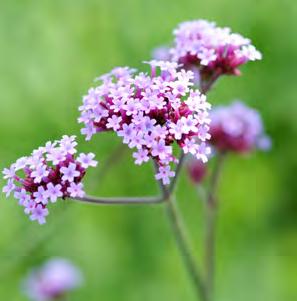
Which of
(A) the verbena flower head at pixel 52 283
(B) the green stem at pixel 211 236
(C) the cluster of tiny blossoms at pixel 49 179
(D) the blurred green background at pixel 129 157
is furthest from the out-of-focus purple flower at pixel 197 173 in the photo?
(A) the verbena flower head at pixel 52 283

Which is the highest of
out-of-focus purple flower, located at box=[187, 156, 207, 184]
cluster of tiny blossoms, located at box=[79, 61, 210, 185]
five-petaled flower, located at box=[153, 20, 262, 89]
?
five-petaled flower, located at box=[153, 20, 262, 89]

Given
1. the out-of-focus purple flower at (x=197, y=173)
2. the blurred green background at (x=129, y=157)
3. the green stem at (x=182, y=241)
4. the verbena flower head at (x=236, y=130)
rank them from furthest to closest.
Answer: the blurred green background at (x=129, y=157)
the verbena flower head at (x=236, y=130)
the out-of-focus purple flower at (x=197, y=173)
the green stem at (x=182, y=241)

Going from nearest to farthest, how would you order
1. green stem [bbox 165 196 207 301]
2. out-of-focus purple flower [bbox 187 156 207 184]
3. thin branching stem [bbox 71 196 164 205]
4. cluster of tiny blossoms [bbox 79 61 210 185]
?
cluster of tiny blossoms [bbox 79 61 210 185], thin branching stem [bbox 71 196 164 205], green stem [bbox 165 196 207 301], out-of-focus purple flower [bbox 187 156 207 184]

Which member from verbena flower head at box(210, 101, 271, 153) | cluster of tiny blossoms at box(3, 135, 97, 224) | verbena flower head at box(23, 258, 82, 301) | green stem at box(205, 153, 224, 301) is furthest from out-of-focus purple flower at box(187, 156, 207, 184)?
verbena flower head at box(23, 258, 82, 301)

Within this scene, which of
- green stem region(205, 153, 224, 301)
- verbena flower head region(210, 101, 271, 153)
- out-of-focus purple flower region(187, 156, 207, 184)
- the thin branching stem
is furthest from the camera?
verbena flower head region(210, 101, 271, 153)

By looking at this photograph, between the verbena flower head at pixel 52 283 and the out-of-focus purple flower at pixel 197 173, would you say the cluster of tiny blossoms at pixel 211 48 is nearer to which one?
the out-of-focus purple flower at pixel 197 173

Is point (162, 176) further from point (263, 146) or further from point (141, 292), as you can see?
point (141, 292)

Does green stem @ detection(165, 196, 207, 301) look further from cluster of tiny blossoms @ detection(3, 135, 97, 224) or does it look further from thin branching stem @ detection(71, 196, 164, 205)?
cluster of tiny blossoms @ detection(3, 135, 97, 224)
